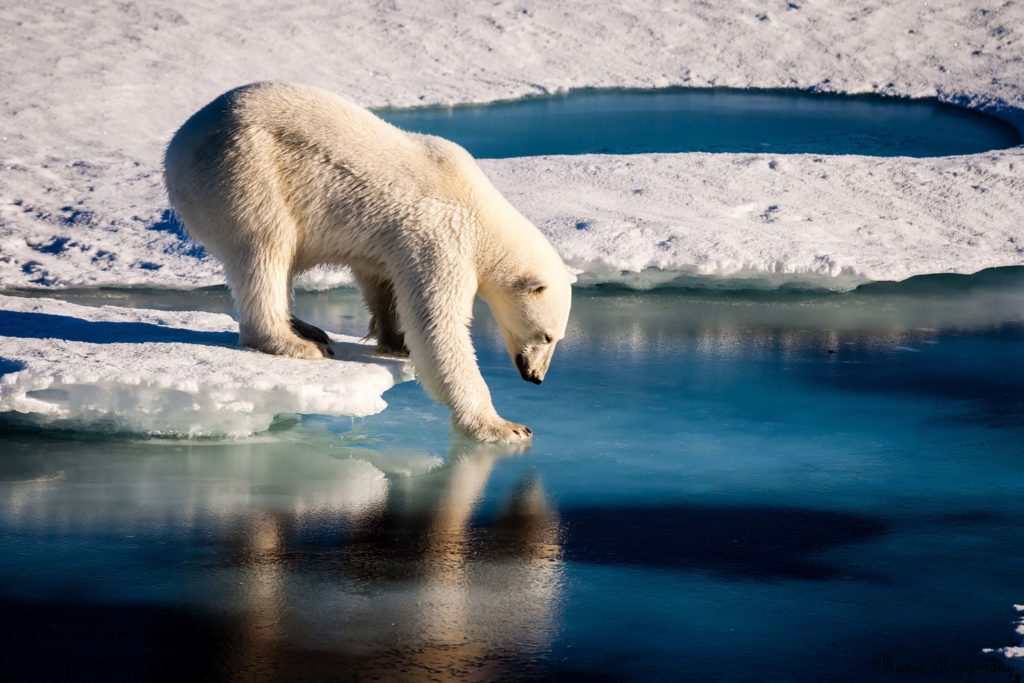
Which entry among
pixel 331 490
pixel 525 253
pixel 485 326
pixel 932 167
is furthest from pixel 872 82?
pixel 331 490

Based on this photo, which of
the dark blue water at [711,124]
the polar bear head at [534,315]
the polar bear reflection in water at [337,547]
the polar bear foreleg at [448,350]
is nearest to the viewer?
the polar bear reflection in water at [337,547]

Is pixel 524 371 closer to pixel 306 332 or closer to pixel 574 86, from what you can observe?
pixel 306 332

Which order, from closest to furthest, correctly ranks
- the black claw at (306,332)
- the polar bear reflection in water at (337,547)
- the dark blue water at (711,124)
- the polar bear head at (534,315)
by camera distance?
1. the polar bear reflection in water at (337,547)
2. the polar bear head at (534,315)
3. the black claw at (306,332)
4. the dark blue water at (711,124)

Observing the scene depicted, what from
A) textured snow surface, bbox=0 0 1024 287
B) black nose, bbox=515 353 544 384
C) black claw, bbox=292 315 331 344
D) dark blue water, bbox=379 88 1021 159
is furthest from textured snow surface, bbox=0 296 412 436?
dark blue water, bbox=379 88 1021 159

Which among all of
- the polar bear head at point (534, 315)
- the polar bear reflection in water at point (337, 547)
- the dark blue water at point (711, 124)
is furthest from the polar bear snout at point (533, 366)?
the dark blue water at point (711, 124)

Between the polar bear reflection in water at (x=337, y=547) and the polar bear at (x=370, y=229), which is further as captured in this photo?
the polar bear at (x=370, y=229)

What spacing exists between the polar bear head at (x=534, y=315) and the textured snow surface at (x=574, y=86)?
7.30ft

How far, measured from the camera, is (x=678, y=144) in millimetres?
11391

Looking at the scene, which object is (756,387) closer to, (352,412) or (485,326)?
(485,326)

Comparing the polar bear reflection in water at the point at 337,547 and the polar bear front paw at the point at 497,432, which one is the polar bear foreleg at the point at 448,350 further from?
the polar bear reflection in water at the point at 337,547

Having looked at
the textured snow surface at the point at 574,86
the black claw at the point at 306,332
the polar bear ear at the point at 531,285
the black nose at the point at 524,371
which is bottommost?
the black nose at the point at 524,371

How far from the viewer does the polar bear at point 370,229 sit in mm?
5082

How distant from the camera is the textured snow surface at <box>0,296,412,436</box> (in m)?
4.74

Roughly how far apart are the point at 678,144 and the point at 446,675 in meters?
8.66
